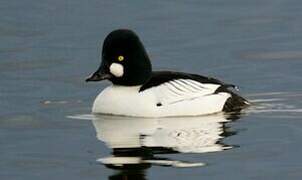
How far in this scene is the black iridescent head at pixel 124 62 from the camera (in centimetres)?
1833

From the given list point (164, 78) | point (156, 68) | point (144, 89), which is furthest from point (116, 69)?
point (156, 68)

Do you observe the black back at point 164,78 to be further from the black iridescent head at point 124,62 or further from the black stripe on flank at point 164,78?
the black iridescent head at point 124,62

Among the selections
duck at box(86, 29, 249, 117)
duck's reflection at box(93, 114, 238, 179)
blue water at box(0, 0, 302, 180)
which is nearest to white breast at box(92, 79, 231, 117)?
duck at box(86, 29, 249, 117)

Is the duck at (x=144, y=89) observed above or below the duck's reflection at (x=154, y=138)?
above

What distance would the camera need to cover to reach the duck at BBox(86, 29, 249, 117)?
18.2 m

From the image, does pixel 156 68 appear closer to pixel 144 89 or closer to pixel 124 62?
pixel 124 62

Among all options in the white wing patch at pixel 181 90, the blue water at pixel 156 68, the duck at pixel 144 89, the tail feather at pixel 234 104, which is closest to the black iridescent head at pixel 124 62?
the duck at pixel 144 89

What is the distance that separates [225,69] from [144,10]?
22.3 ft

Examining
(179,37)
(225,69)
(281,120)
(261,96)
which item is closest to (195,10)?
(179,37)

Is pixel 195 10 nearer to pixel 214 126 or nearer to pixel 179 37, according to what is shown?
pixel 179 37

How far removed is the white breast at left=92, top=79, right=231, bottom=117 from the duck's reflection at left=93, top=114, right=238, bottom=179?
4.2 inches

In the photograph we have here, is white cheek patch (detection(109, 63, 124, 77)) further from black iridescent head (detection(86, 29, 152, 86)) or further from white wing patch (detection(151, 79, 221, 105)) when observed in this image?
white wing patch (detection(151, 79, 221, 105))

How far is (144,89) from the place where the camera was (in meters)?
18.3

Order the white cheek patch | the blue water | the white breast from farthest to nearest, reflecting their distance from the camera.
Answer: the white cheek patch → the white breast → the blue water
